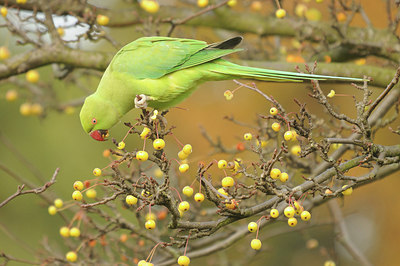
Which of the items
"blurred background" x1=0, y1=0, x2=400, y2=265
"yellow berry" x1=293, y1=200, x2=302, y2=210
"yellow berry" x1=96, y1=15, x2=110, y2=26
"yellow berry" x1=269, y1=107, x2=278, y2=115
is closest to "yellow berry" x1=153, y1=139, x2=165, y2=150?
"yellow berry" x1=269, y1=107, x2=278, y2=115

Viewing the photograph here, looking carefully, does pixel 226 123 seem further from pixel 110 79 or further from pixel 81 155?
pixel 110 79

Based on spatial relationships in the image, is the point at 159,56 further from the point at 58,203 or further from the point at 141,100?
the point at 58,203

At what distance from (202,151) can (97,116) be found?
13.0ft

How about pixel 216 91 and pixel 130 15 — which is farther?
pixel 216 91

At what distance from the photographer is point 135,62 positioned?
11.3 feet

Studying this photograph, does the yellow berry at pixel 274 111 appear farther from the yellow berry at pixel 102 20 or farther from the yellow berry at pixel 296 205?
the yellow berry at pixel 102 20

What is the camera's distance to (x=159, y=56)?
3479mm

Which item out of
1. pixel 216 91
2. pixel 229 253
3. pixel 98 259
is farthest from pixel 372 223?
pixel 98 259

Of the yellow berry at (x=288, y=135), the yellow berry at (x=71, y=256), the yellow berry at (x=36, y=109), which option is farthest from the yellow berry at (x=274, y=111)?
the yellow berry at (x=36, y=109)

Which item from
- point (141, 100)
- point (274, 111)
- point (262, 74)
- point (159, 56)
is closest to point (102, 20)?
point (159, 56)

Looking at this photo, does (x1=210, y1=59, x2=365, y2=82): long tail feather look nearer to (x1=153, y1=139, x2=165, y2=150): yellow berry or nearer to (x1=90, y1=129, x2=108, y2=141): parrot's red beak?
(x1=153, y1=139, x2=165, y2=150): yellow berry

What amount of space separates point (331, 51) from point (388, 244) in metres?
3.57

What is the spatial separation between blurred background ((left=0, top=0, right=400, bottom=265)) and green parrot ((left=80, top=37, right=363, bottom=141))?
1697 millimetres

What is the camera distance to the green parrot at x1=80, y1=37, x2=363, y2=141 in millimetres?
3389
